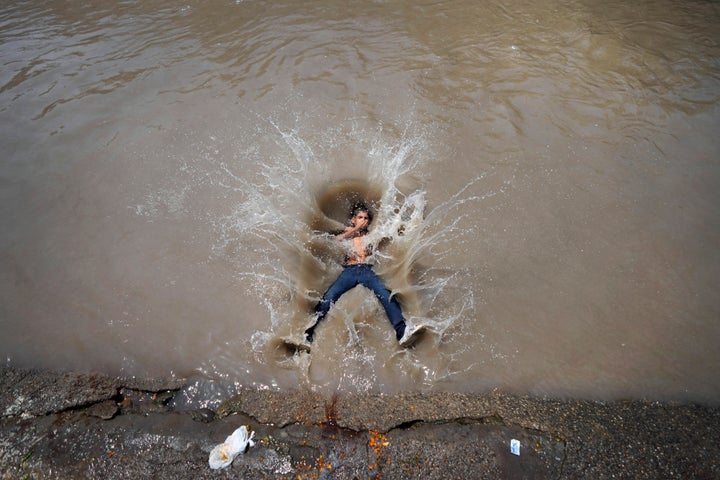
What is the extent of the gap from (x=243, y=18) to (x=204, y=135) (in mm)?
2834

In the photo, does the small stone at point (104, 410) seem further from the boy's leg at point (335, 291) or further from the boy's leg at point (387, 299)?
the boy's leg at point (387, 299)

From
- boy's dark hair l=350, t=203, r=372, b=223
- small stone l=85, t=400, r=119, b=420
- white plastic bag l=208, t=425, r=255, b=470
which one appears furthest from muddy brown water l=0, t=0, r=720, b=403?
white plastic bag l=208, t=425, r=255, b=470

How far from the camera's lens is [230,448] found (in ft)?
9.34

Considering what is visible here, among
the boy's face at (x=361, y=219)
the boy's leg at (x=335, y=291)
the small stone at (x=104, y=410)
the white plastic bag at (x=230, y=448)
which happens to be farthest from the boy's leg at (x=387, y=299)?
the small stone at (x=104, y=410)

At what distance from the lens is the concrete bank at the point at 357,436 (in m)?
2.76

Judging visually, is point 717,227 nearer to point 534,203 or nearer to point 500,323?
point 534,203

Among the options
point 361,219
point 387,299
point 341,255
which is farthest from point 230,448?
point 361,219

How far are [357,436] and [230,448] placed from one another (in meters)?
0.89

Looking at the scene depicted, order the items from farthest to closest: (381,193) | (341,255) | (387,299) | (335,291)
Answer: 1. (381,193)
2. (341,255)
3. (335,291)
4. (387,299)

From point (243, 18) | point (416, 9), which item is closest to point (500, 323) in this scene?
point (416, 9)

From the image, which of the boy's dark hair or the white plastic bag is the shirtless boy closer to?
the boy's dark hair

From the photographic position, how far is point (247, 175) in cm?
459

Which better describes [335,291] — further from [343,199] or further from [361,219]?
[343,199]

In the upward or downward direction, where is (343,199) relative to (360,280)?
upward
